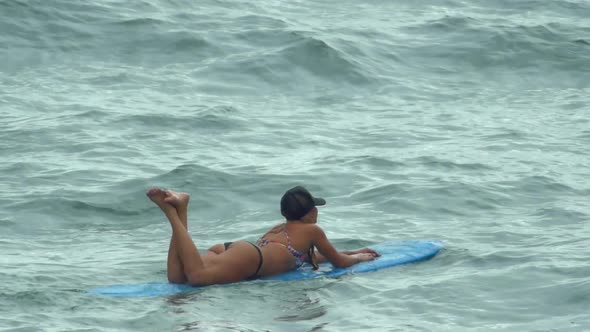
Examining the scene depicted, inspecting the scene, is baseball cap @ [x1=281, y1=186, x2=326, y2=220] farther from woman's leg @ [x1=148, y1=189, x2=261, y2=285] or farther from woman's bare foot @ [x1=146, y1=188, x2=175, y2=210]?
woman's bare foot @ [x1=146, y1=188, x2=175, y2=210]

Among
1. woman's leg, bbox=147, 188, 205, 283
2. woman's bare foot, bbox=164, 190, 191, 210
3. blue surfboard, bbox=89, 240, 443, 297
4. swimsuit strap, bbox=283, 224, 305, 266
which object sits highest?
woman's bare foot, bbox=164, 190, 191, 210

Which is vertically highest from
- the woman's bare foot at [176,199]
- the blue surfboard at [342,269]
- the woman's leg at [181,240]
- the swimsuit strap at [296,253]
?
the woman's bare foot at [176,199]

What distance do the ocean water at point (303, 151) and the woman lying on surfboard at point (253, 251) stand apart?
0.70 feet

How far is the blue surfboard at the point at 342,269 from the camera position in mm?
9719

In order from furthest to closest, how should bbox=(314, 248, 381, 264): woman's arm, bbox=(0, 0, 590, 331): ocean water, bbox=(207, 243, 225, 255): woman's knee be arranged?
bbox=(314, 248, 381, 264): woman's arm, bbox=(207, 243, 225, 255): woman's knee, bbox=(0, 0, 590, 331): ocean water

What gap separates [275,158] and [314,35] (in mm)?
6573

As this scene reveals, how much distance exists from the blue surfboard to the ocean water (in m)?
0.13

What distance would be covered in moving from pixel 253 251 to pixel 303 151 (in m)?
5.56

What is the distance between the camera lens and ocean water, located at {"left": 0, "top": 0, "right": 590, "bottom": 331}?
9.65 m

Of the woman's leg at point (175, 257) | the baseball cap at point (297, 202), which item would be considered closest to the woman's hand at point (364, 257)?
the baseball cap at point (297, 202)

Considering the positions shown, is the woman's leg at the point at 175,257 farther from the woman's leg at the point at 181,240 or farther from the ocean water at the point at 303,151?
the ocean water at the point at 303,151

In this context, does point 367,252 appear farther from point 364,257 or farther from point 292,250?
point 292,250

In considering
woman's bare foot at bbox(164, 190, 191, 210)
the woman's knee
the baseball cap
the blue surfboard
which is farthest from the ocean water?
woman's bare foot at bbox(164, 190, 191, 210)

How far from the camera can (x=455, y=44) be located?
71.2ft
